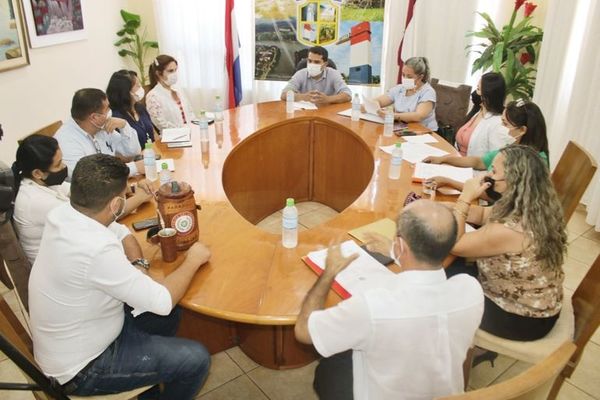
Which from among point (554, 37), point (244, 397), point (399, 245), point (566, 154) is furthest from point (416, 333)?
point (554, 37)

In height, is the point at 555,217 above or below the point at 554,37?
below

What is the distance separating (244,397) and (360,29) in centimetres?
433

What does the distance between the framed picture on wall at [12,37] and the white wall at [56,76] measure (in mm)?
87

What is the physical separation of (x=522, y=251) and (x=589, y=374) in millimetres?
1253

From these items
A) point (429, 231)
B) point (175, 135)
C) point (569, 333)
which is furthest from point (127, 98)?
point (569, 333)

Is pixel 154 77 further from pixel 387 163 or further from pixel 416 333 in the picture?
pixel 416 333

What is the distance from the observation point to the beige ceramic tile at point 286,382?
2246 millimetres

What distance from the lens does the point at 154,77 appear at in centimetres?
369

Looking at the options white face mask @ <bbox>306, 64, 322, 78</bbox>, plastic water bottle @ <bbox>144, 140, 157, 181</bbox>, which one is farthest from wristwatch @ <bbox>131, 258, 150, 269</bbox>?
white face mask @ <bbox>306, 64, 322, 78</bbox>

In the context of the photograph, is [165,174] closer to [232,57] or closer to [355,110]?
[355,110]

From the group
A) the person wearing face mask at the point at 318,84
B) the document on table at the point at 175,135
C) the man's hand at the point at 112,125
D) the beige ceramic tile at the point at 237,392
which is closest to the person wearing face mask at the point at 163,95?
the document on table at the point at 175,135

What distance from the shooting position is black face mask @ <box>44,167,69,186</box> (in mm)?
2027

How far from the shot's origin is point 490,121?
2943 mm

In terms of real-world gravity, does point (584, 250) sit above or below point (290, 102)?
below
